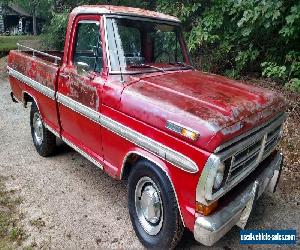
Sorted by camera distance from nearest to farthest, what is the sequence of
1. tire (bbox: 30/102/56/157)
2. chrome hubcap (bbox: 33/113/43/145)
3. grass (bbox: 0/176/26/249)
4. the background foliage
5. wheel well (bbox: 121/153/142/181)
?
wheel well (bbox: 121/153/142/181)
grass (bbox: 0/176/26/249)
tire (bbox: 30/102/56/157)
chrome hubcap (bbox: 33/113/43/145)
the background foliage

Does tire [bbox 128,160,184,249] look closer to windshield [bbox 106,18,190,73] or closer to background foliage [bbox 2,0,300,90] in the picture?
windshield [bbox 106,18,190,73]

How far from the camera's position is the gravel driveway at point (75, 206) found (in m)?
3.81

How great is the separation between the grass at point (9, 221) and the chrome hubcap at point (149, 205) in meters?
1.35

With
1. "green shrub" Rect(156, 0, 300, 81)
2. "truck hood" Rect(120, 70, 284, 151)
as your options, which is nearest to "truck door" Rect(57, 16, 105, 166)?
"truck hood" Rect(120, 70, 284, 151)

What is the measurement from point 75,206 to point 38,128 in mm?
2113

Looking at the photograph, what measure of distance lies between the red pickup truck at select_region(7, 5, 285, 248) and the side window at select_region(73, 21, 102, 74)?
0.01 meters

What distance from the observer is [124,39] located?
402 cm

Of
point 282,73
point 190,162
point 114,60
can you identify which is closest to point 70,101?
point 114,60

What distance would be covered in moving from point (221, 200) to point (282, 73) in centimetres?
470

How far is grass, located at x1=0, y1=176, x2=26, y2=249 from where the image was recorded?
12.3 ft

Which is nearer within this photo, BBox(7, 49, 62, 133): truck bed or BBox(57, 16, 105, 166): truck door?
BBox(57, 16, 105, 166): truck door

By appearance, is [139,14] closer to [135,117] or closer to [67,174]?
[135,117]

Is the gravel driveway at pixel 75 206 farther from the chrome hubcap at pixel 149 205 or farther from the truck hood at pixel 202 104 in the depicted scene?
the truck hood at pixel 202 104

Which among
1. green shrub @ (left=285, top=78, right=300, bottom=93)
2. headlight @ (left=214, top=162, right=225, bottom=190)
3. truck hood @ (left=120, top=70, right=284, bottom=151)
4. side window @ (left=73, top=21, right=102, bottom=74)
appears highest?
side window @ (left=73, top=21, right=102, bottom=74)
